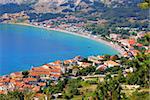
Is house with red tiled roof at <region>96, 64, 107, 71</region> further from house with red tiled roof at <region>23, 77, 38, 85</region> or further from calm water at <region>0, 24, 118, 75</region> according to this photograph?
calm water at <region>0, 24, 118, 75</region>

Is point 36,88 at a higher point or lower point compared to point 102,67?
higher

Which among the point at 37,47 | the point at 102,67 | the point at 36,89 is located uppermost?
the point at 36,89

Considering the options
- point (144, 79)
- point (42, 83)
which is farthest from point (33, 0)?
point (144, 79)

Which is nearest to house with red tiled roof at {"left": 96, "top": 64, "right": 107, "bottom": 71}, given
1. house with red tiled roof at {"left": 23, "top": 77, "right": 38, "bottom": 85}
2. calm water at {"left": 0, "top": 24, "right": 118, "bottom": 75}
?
house with red tiled roof at {"left": 23, "top": 77, "right": 38, "bottom": 85}

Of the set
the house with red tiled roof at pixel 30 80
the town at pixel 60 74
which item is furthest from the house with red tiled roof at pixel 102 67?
the house with red tiled roof at pixel 30 80

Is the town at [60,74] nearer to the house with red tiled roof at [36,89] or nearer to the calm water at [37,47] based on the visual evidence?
the house with red tiled roof at [36,89]

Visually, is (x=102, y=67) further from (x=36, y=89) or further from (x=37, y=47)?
(x=37, y=47)

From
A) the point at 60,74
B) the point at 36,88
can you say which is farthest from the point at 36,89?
the point at 60,74

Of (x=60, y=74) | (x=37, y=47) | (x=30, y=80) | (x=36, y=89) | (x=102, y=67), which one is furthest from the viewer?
(x=37, y=47)

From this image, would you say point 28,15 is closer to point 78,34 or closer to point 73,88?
point 78,34
